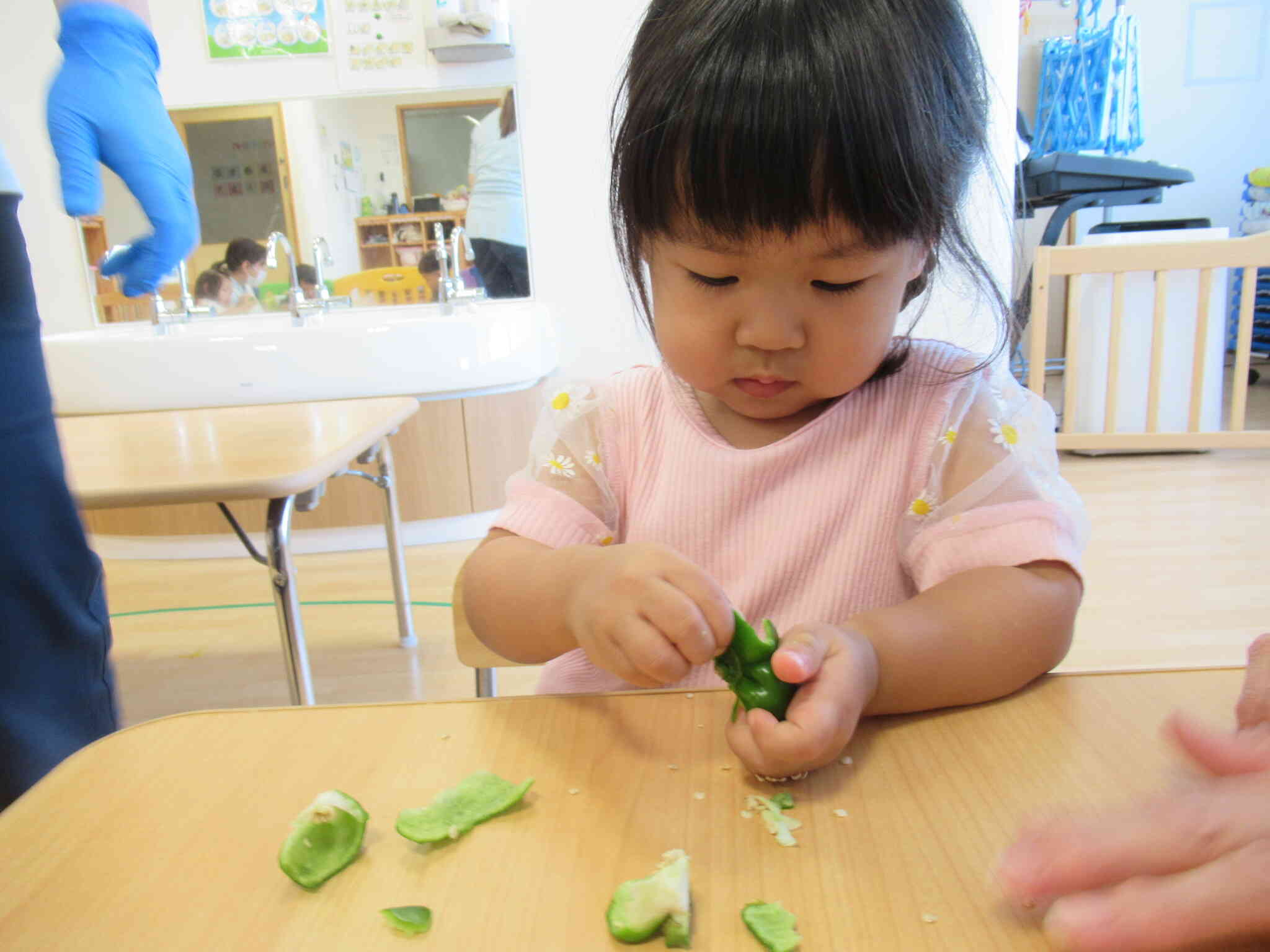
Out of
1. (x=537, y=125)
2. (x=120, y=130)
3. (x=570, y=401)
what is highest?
(x=537, y=125)

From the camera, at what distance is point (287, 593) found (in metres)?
1.12

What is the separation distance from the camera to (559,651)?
0.58 meters

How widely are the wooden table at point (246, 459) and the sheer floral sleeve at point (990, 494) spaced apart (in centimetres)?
68

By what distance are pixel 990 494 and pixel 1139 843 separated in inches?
13.2

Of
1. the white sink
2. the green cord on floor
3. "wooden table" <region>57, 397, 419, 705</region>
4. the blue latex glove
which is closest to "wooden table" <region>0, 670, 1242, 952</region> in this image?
"wooden table" <region>57, 397, 419, 705</region>

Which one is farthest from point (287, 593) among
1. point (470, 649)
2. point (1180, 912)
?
point (1180, 912)

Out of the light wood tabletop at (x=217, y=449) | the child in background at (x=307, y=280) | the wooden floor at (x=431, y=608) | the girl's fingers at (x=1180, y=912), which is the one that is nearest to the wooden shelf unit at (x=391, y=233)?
the child in background at (x=307, y=280)

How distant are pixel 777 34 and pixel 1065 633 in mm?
378

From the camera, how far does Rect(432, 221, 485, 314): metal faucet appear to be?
2.66 metres

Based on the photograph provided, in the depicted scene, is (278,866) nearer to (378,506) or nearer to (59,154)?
(59,154)

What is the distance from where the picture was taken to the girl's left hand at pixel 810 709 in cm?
38

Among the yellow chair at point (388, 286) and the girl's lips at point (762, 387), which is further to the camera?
the yellow chair at point (388, 286)

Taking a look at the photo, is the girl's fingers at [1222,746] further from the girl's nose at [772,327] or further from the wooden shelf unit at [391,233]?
the wooden shelf unit at [391,233]

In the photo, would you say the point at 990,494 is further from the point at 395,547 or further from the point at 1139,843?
the point at 395,547
